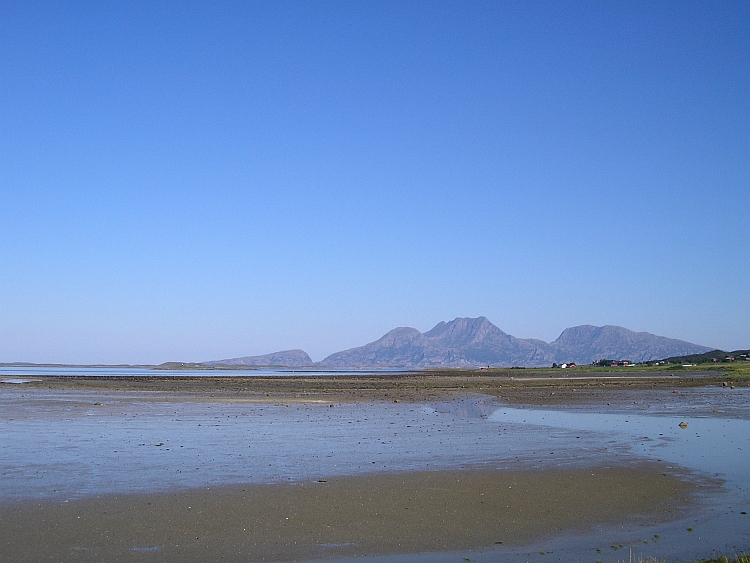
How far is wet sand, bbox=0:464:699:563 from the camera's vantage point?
10758 millimetres

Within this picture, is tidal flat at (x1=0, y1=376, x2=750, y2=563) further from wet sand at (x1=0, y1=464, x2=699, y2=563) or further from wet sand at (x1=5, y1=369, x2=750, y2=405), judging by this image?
wet sand at (x1=5, y1=369, x2=750, y2=405)

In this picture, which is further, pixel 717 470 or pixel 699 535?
pixel 717 470

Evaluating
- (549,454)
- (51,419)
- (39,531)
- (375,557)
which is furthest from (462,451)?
(51,419)

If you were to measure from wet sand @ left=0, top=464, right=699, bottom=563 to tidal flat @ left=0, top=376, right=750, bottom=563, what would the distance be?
50 millimetres

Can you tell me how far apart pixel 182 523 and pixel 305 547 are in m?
2.75

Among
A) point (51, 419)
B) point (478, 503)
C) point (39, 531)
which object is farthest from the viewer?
point (51, 419)

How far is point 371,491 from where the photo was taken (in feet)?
49.1

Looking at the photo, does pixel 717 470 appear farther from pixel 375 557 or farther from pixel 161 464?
pixel 161 464

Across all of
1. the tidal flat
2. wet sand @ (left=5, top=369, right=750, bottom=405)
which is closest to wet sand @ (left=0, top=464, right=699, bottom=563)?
the tidal flat

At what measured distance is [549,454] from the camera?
20234 millimetres

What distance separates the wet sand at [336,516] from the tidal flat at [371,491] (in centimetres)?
5

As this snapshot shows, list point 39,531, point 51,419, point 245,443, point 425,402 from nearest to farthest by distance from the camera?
point 39,531, point 245,443, point 51,419, point 425,402

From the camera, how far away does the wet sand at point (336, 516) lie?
35.3 feet

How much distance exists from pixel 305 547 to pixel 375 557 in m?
1.24
